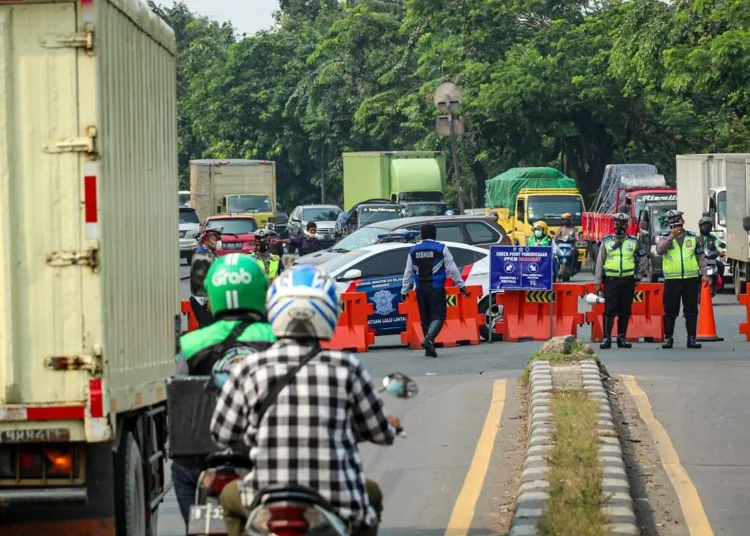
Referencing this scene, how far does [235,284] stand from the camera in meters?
6.45

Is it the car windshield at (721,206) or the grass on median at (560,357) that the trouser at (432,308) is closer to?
the grass on median at (560,357)

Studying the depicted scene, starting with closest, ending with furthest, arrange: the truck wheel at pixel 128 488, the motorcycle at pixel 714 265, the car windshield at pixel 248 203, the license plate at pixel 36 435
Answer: the license plate at pixel 36 435, the truck wheel at pixel 128 488, the motorcycle at pixel 714 265, the car windshield at pixel 248 203

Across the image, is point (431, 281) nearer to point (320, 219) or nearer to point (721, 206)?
point (721, 206)

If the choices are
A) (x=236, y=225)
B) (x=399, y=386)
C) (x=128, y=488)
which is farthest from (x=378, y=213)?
(x=399, y=386)

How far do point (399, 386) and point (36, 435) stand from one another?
2125 millimetres

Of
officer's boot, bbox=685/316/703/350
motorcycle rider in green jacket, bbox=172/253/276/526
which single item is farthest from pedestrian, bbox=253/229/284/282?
motorcycle rider in green jacket, bbox=172/253/276/526

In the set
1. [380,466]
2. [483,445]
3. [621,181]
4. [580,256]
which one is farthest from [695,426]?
[621,181]

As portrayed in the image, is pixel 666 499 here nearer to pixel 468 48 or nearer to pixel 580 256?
pixel 580 256

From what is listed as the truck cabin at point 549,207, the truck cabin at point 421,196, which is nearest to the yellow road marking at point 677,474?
the truck cabin at point 549,207

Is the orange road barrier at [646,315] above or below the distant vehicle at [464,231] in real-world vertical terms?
below

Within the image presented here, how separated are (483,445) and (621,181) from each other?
32340mm

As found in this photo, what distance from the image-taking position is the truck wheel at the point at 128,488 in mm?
7402

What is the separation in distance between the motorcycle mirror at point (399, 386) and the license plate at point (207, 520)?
918 mm

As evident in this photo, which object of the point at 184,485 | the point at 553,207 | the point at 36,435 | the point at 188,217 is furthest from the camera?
the point at 188,217
